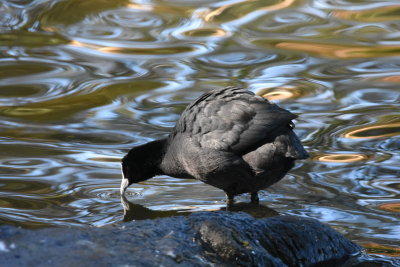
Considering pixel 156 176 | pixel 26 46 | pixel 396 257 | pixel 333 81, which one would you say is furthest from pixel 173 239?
pixel 26 46

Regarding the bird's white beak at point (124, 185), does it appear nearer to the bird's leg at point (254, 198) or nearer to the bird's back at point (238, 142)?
the bird's back at point (238, 142)

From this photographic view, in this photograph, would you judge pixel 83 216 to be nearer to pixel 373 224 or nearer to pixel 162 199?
pixel 162 199

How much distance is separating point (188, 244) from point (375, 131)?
4047 mm

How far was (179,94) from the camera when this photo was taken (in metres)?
8.69

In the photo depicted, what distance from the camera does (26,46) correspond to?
10.5 m

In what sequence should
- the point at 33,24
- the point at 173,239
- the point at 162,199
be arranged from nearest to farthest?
the point at 173,239 → the point at 162,199 → the point at 33,24

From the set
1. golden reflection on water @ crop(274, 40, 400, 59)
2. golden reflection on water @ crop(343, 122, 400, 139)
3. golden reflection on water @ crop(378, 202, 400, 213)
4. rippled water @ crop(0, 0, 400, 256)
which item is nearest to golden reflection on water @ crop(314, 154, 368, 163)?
rippled water @ crop(0, 0, 400, 256)

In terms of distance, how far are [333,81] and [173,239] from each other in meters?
5.71

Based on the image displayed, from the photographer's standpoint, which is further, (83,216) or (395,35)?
(395,35)

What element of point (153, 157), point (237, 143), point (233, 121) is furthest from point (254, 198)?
point (153, 157)

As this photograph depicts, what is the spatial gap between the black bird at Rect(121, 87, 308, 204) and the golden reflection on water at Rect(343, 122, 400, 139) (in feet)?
6.19

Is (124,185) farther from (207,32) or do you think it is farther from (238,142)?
(207,32)

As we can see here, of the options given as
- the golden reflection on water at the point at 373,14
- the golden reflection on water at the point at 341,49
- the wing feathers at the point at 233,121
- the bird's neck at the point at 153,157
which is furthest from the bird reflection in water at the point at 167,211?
the golden reflection on water at the point at 373,14

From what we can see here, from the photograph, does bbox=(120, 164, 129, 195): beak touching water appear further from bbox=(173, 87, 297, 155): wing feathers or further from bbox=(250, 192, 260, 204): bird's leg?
bbox=(250, 192, 260, 204): bird's leg
